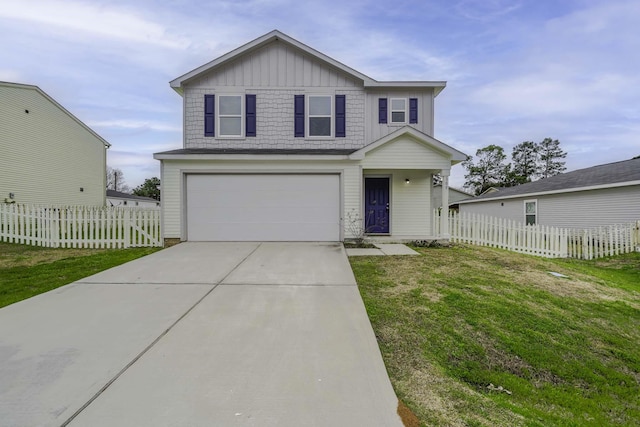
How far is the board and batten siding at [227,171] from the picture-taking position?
32.5 feet

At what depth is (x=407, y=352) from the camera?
3326mm

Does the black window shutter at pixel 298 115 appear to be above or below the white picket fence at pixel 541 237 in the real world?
above

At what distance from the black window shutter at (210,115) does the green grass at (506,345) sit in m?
7.80

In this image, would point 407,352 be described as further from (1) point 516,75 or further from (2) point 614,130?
(2) point 614,130

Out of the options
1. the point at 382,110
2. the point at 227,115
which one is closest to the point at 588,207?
the point at 382,110

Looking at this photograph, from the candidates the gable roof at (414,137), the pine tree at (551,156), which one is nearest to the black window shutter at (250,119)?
A: the gable roof at (414,137)

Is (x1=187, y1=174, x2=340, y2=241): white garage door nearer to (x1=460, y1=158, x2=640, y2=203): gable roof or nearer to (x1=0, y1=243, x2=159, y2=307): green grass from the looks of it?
(x1=0, y1=243, x2=159, y2=307): green grass

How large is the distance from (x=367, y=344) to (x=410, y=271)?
3362 mm

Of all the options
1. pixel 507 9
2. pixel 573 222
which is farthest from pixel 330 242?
pixel 573 222

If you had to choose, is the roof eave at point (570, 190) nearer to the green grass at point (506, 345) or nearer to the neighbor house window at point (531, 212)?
the neighbor house window at point (531, 212)

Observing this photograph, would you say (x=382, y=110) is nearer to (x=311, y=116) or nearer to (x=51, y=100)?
(x=311, y=116)

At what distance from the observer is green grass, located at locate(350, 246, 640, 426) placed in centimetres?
258

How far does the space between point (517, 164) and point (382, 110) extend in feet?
149

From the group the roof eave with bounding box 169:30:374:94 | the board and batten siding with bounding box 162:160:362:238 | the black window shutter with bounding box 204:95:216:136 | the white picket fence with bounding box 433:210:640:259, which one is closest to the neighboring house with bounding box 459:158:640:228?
the white picket fence with bounding box 433:210:640:259
